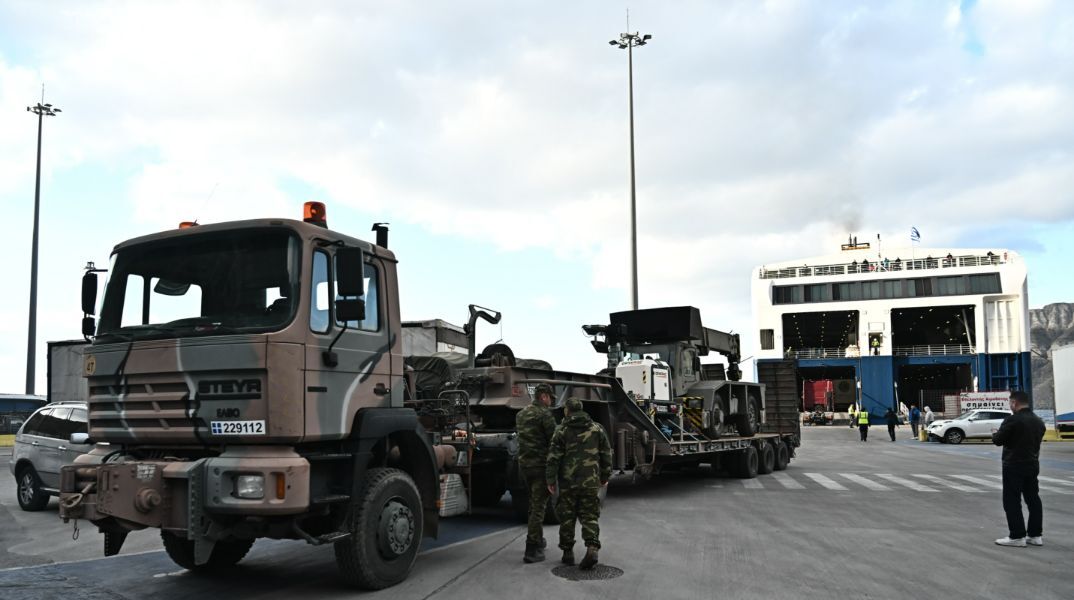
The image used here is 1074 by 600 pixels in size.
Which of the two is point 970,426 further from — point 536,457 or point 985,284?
point 985,284

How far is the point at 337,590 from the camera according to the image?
6566mm

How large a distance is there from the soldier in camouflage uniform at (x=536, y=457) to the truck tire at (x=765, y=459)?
1095 centimetres

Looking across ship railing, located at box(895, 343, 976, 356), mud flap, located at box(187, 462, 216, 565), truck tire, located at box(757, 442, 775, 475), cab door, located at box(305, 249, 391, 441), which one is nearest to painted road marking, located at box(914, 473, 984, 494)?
truck tire, located at box(757, 442, 775, 475)

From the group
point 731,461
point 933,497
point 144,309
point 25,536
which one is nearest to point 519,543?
point 144,309

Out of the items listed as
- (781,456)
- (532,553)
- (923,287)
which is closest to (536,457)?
(532,553)

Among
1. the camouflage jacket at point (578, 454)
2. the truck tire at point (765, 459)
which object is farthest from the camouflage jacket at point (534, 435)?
the truck tire at point (765, 459)

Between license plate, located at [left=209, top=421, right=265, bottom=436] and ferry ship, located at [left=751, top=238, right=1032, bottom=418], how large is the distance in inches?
2323

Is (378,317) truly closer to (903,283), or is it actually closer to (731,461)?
(731,461)

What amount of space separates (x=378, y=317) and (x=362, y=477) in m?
1.35

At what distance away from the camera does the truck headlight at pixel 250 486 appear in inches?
216

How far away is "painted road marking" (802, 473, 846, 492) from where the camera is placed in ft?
49.0

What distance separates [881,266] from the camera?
65188mm

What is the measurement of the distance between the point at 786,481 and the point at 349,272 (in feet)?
41.9

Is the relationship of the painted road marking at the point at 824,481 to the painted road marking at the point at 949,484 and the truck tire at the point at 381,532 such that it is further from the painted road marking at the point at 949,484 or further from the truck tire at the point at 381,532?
the truck tire at the point at 381,532
